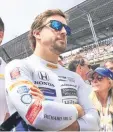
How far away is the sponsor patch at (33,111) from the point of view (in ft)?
6.03

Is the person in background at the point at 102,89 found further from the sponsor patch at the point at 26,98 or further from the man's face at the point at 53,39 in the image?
the sponsor patch at the point at 26,98

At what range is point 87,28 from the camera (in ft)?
85.1

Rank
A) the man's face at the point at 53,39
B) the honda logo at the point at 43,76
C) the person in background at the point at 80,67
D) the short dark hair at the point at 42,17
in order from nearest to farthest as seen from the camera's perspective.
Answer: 1. the honda logo at the point at 43,76
2. the man's face at the point at 53,39
3. the short dark hair at the point at 42,17
4. the person in background at the point at 80,67

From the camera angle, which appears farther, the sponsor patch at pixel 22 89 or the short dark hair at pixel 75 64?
the short dark hair at pixel 75 64

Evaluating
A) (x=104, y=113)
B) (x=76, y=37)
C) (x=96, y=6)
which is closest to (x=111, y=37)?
(x=76, y=37)

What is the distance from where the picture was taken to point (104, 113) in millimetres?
3557

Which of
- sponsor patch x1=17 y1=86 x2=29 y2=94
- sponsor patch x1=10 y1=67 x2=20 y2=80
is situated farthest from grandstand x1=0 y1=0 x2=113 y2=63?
sponsor patch x1=17 y1=86 x2=29 y2=94

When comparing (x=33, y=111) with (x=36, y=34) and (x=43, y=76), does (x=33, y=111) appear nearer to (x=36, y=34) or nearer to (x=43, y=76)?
(x=43, y=76)

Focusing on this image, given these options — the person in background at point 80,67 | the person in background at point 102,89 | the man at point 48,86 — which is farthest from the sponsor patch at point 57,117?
the person in background at point 80,67

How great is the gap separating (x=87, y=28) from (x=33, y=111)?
2450 cm

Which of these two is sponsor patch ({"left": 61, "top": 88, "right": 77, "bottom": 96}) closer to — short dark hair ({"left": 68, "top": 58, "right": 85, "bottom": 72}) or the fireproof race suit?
the fireproof race suit

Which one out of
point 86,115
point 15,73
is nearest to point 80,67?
point 86,115

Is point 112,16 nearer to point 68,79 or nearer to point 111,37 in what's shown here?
point 111,37

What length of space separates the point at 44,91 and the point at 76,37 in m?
25.9
